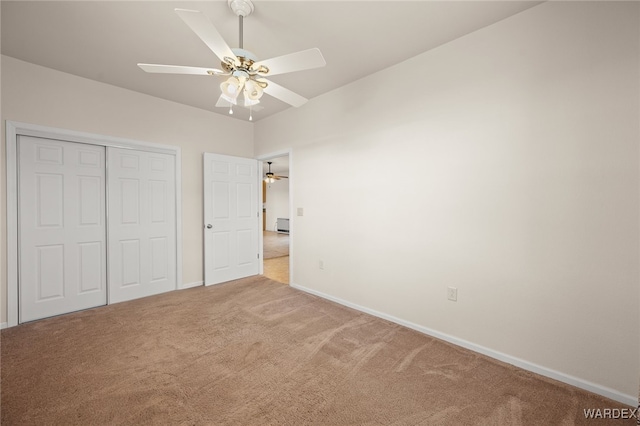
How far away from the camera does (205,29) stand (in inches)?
58.4

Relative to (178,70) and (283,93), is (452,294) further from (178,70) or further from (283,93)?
(178,70)

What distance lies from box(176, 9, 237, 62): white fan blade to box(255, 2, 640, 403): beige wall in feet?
5.81

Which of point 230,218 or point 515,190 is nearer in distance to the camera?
point 515,190

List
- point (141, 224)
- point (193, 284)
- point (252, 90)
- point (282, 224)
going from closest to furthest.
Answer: point (252, 90)
point (141, 224)
point (193, 284)
point (282, 224)

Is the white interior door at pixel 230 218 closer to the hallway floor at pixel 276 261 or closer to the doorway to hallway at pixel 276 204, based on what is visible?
the hallway floor at pixel 276 261

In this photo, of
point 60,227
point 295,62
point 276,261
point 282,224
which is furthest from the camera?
point 282,224

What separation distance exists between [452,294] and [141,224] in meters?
3.76

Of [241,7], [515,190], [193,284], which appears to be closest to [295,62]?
[241,7]

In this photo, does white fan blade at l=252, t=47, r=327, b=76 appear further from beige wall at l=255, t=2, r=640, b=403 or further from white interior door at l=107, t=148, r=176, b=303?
white interior door at l=107, t=148, r=176, b=303

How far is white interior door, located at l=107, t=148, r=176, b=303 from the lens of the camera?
335cm

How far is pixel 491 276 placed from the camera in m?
2.21

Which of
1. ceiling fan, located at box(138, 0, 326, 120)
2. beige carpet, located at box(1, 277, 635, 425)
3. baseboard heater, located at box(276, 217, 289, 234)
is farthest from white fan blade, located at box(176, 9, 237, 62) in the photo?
baseboard heater, located at box(276, 217, 289, 234)

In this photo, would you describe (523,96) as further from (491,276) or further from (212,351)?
(212,351)

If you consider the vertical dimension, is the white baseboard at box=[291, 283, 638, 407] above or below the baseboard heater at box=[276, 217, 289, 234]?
below
